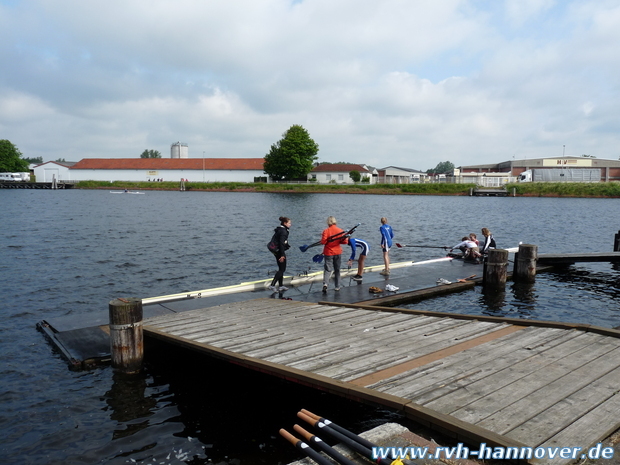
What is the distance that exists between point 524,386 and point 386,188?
9542cm

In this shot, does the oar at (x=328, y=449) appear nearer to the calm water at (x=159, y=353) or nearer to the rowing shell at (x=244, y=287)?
the calm water at (x=159, y=353)

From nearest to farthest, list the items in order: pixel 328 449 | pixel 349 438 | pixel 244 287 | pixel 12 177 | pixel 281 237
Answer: pixel 328 449 < pixel 349 438 < pixel 281 237 < pixel 244 287 < pixel 12 177

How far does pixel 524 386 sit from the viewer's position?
16.9ft

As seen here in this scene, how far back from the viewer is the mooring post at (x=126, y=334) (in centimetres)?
823

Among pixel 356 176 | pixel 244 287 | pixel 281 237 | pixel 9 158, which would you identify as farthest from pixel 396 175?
pixel 281 237

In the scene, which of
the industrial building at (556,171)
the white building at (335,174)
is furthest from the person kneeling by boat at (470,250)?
the industrial building at (556,171)

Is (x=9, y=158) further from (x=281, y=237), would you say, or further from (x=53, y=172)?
(x=281, y=237)

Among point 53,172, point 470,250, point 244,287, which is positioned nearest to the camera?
point 244,287

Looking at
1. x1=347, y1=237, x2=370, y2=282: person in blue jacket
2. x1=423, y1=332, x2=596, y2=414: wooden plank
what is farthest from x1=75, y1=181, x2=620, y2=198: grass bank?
x1=423, y1=332, x2=596, y2=414: wooden plank

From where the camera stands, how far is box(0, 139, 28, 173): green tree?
395 ft

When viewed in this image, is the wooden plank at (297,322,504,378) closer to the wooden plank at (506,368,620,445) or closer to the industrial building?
the wooden plank at (506,368,620,445)

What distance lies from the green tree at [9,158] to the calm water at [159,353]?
106082mm

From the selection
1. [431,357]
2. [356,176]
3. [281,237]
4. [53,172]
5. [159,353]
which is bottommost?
[159,353]

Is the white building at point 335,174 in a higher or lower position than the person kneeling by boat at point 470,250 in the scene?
higher
